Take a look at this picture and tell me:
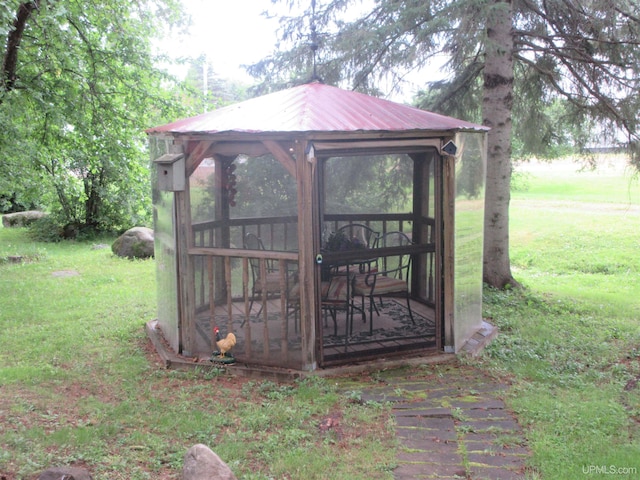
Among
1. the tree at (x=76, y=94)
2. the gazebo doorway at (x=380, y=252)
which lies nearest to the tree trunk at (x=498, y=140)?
the gazebo doorway at (x=380, y=252)

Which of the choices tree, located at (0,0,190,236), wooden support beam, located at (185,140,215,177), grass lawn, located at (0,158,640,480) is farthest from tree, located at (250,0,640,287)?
wooden support beam, located at (185,140,215,177)

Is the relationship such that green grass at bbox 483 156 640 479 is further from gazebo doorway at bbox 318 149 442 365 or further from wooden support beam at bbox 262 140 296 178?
wooden support beam at bbox 262 140 296 178

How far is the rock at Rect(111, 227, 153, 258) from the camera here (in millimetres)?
12242

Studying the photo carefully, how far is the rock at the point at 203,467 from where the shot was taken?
331 centimetres

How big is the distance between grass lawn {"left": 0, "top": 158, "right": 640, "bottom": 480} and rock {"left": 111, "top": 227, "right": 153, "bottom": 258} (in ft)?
9.55

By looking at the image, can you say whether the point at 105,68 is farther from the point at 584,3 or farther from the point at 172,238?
the point at 584,3

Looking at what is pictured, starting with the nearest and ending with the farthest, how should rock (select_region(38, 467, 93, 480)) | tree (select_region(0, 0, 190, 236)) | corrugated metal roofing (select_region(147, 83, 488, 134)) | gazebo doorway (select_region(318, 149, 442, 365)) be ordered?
1. rock (select_region(38, 467, 93, 480))
2. corrugated metal roofing (select_region(147, 83, 488, 134))
3. gazebo doorway (select_region(318, 149, 442, 365))
4. tree (select_region(0, 0, 190, 236))

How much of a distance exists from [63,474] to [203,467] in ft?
2.45

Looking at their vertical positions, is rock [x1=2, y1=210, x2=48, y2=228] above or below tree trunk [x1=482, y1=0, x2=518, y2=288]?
below

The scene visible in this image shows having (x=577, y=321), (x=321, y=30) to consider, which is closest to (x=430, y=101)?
(x=321, y=30)

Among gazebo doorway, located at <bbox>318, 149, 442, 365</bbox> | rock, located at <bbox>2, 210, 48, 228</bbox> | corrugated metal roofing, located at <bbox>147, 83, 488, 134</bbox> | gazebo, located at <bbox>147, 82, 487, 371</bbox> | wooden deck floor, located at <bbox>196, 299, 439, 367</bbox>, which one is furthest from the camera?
rock, located at <bbox>2, 210, 48, 228</bbox>

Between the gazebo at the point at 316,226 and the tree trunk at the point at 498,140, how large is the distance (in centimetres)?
212

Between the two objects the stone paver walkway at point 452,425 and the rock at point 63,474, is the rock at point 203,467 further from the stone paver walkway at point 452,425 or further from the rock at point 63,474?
the stone paver walkway at point 452,425

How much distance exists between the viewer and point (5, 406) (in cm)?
466
